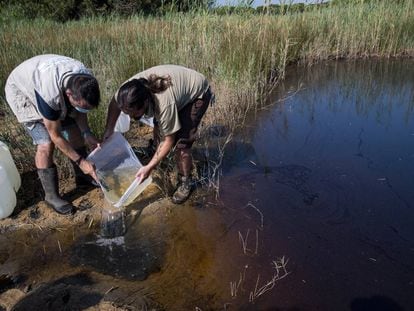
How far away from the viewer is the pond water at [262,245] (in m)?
2.11

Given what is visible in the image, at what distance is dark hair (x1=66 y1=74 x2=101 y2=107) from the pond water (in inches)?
42.6

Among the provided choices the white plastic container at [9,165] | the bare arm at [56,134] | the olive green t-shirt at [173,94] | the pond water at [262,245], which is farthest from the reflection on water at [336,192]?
the white plastic container at [9,165]

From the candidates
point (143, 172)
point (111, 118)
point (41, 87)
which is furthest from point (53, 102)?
point (143, 172)

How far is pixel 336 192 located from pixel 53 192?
2.42 meters

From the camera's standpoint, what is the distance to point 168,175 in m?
3.35

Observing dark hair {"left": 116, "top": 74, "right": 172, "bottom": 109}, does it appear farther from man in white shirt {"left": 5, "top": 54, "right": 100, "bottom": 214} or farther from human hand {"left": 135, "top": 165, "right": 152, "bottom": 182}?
human hand {"left": 135, "top": 165, "right": 152, "bottom": 182}

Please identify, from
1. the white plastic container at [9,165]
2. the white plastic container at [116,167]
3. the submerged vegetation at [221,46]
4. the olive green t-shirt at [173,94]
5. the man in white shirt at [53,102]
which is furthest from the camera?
the submerged vegetation at [221,46]

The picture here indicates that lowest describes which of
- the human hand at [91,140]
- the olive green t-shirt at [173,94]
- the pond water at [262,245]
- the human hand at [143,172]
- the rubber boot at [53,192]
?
the pond water at [262,245]

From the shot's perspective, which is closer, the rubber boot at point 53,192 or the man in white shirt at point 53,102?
the man in white shirt at point 53,102

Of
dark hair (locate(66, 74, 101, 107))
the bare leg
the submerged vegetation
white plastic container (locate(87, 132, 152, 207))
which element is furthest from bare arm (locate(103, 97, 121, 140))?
the submerged vegetation

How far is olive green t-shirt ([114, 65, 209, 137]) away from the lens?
244 centimetres

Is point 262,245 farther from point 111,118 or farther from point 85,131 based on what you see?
point 85,131

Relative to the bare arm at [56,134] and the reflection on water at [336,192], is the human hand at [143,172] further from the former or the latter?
the reflection on water at [336,192]

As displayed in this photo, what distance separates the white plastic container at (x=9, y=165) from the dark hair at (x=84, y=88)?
95 cm
